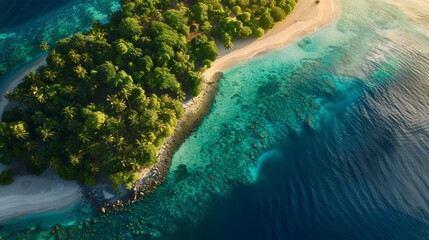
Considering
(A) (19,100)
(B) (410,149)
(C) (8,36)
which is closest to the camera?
(A) (19,100)

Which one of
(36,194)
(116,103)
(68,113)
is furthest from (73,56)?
(36,194)

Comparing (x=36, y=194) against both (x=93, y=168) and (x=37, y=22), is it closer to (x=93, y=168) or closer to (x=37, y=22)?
(x=93, y=168)

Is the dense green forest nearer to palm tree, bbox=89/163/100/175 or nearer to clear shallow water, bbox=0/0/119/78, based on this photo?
palm tree, bbox=89/163/100/175

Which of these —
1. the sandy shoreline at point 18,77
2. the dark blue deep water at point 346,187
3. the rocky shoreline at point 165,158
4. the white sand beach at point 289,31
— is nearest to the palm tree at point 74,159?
the rocky shoreline at point 165,158

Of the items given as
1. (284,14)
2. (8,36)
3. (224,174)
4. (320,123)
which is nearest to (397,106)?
(320,123)

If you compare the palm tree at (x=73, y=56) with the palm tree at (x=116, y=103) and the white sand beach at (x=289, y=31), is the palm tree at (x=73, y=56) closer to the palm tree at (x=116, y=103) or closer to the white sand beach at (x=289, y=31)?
the palm tree at (x=116, y=103)

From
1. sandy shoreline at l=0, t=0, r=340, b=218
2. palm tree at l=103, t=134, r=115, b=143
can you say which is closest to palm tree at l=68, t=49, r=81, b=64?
sandy shoreline at l=0, t=0, r=340, b=218

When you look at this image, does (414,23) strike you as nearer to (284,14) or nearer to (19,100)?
(284,14)
